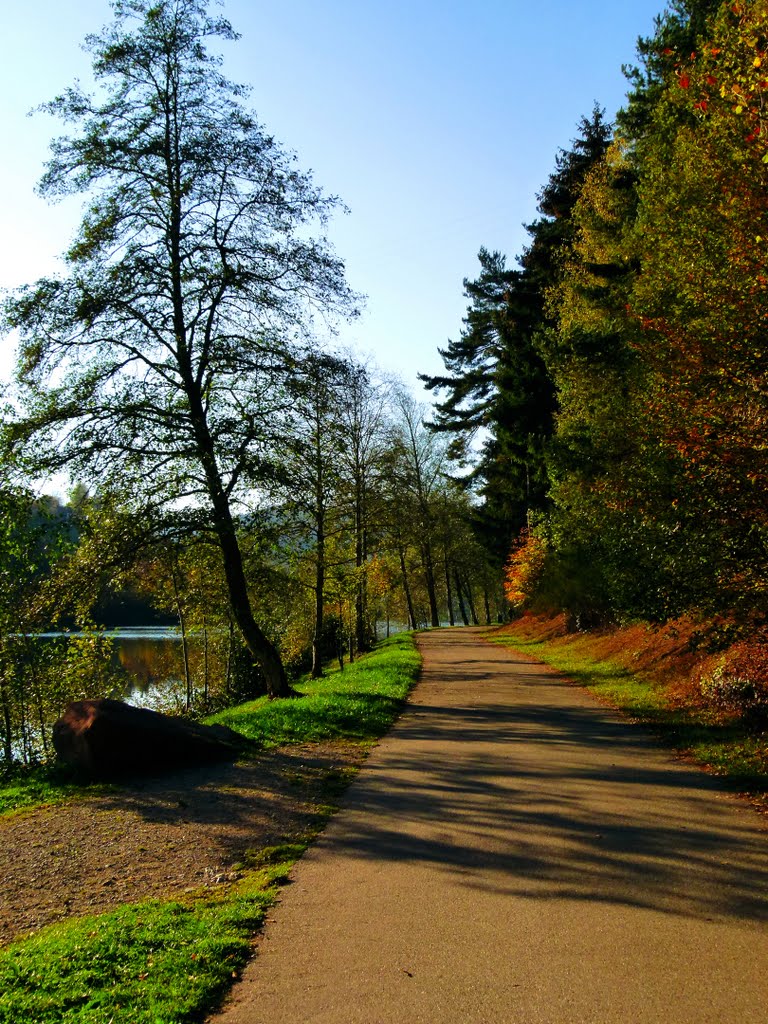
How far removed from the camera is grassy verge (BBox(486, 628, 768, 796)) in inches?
328

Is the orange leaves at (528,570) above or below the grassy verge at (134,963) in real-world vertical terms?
above

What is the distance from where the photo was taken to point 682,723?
10930 mm

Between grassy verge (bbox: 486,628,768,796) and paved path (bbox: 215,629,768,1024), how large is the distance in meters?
0.47

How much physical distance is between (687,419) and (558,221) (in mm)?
23719

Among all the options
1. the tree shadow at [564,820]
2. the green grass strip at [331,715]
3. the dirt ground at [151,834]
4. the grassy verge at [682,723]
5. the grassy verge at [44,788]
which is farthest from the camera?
the green grass strip at [331,715]

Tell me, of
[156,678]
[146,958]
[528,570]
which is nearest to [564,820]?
[146,958]

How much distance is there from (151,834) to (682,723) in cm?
763

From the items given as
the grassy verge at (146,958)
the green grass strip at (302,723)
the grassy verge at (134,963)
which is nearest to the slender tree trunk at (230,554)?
the green grass strip at (302,723)

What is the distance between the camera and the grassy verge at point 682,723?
27.3 feet

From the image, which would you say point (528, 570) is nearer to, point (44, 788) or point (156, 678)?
point (44, 788)

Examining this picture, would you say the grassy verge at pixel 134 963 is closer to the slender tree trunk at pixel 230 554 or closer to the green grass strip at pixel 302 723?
the green grass strip at pixel 302 723

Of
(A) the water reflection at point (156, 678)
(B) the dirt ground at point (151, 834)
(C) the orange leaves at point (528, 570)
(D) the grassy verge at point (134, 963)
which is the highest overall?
(C) the orange leaves at point (528, 570)

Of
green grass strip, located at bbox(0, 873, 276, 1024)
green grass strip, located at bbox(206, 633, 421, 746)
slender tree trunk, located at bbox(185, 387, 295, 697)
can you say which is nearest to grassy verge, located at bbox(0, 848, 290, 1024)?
green grass strip, located at bbox(0, 873, 276, 1024)

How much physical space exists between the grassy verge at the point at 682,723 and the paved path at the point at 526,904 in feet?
1.54
